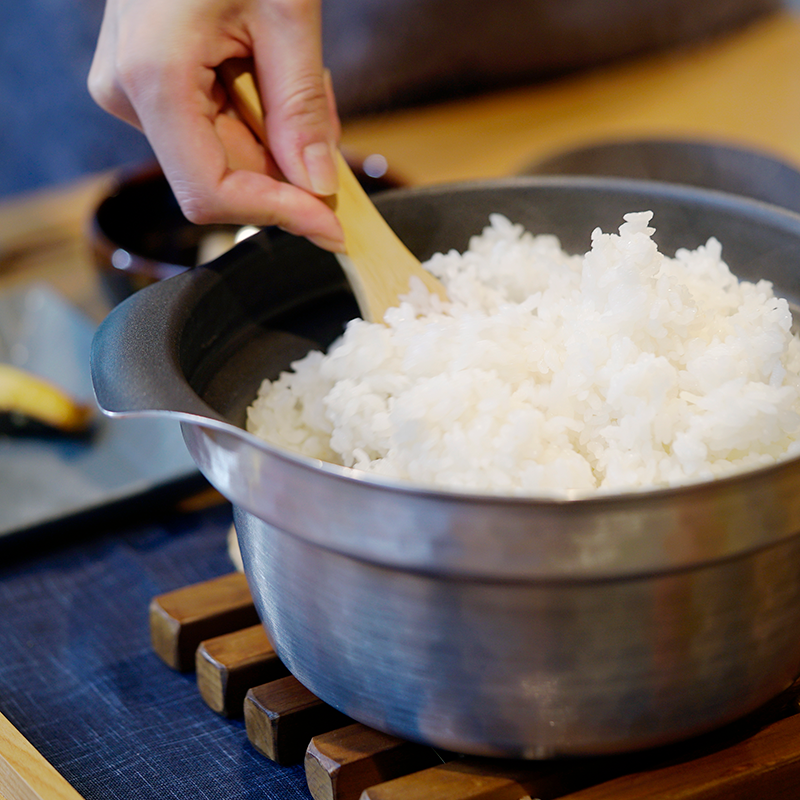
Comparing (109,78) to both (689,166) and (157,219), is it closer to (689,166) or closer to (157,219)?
(157,219)

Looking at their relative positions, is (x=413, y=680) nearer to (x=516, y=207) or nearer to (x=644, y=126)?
(x=516, y=207)

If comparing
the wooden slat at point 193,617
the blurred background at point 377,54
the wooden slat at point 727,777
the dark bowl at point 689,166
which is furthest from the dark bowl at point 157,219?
the wooden slat at point 727,777

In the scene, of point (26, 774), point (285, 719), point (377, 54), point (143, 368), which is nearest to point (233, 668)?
point (285, 719)

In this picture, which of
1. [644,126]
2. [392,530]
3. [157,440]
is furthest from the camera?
[644,126]

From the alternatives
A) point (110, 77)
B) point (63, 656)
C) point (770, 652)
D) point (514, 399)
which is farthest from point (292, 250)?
point (770, 652)

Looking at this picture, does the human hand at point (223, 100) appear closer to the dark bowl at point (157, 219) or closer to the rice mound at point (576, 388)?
the rice mound at point (576, 388)
